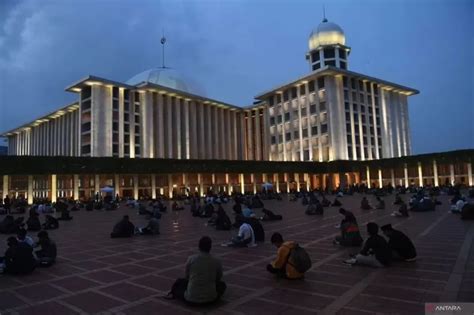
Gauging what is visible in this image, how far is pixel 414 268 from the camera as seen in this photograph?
7000 millimetres

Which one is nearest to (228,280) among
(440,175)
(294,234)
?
(294,234)

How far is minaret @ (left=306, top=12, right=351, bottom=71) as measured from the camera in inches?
2945

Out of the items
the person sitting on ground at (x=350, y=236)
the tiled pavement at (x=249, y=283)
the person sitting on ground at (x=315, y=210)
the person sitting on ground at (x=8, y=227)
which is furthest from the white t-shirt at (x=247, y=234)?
the person sitting on ground at (x=8, y=227)

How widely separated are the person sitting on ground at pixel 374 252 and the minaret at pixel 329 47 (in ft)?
237

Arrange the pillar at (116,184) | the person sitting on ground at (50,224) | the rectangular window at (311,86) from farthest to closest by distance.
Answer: the rectangular window at (311,86)
the pillar at (116,184)
the person sitting on ground at (50,224)

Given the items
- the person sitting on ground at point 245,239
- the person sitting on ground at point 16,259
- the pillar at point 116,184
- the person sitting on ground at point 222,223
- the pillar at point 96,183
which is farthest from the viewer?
the pillar at point 116,184

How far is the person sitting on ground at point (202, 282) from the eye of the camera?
509cm

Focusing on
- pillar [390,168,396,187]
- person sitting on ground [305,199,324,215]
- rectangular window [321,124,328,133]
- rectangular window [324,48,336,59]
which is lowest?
person sitting on ground [305,199,324,215]

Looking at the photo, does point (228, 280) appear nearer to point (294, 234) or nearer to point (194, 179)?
point (294, 234)

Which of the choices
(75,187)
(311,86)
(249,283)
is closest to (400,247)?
(249,283)

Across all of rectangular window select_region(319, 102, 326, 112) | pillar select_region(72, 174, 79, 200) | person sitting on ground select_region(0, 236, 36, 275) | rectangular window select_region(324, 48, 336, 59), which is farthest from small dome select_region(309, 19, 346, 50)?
person sitting on ground select_region(0, 236, 36, 275)

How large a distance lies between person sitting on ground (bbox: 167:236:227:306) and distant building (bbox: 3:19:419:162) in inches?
2118

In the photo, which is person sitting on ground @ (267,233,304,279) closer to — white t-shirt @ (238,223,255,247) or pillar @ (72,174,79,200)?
white t-shirt @ (238,223,255,247)

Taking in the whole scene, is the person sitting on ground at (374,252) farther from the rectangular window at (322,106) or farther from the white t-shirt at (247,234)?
the rectangular window at (322,106)
